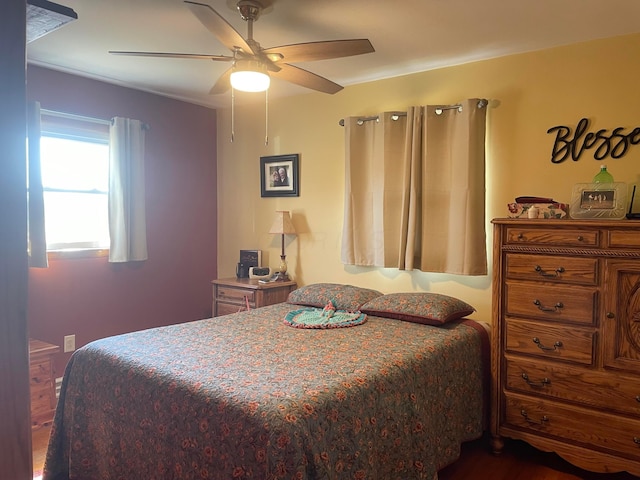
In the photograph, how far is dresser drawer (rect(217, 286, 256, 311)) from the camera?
3.83 m

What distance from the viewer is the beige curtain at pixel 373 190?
3.47 metres

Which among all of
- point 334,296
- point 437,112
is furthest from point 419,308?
point 437,112

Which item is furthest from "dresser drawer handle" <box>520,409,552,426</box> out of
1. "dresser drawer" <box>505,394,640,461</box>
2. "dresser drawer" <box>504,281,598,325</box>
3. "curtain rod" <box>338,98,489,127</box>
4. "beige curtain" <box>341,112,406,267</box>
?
"curtain rod" <box>338,98,489,127</box>

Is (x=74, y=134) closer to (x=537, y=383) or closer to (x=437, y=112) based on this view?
(x=437, y=112)

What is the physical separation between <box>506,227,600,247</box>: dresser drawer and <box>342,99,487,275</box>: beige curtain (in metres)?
0.50

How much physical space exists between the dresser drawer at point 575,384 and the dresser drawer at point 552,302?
25 centimetres

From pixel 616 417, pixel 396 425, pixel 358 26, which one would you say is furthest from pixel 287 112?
pixel 616 417

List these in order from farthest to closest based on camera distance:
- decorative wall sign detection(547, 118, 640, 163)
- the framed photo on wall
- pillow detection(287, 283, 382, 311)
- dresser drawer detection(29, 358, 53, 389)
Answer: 1. the framed photo on wall
2. pillow detection(287, 283, 382, 311)
3. dresser drawer detection(29, 358, 53, 389)
4. decorative wall sign detection(547, 118, 640, 163)

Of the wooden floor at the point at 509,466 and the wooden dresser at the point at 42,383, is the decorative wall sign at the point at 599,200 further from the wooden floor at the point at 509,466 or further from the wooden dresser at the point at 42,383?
the wooden dresser at the point at 42,383

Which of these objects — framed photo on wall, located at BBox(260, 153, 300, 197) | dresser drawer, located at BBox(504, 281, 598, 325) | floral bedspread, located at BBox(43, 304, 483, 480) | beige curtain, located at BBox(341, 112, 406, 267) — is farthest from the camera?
framed photo on wall, located at BBox(260, 153, 300, 197)

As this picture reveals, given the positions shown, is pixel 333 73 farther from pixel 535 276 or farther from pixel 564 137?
pixel 535 276

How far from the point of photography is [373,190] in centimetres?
358

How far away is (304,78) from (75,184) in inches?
81.4

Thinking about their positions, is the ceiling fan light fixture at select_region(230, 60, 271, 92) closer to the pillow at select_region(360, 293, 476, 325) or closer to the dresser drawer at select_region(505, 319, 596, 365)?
the pillow at select_region(360, 293, 476, 325)
